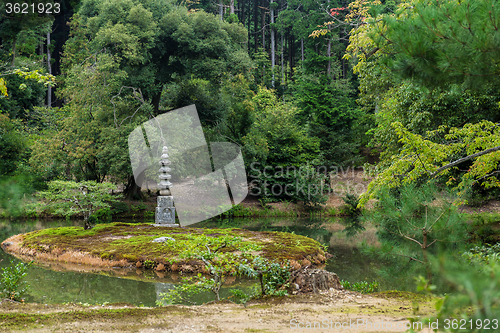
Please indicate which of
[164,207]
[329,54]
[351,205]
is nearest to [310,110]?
[329,54]

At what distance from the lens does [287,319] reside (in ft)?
11.9

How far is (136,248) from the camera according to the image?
8.02 m

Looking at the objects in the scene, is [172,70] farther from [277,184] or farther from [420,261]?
[420,261]

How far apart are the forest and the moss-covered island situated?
85 cm

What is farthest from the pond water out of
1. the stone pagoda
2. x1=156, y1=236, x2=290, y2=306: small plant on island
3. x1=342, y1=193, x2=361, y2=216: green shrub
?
x1=342, y1=193, x2=361, y2=216: green shrub

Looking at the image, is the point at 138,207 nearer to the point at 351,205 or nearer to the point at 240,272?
the point at 351,205

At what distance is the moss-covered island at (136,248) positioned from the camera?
7.31 meters

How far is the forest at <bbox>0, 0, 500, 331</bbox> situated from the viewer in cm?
358

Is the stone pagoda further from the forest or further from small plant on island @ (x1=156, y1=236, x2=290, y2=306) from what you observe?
small plant on island @ (x1=156, y1=236, x2=290, y2=306)

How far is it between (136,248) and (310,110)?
15292mm

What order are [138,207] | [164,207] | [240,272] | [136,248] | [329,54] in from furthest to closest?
1. [329,54]
2. [138,207]
3. [164,207]
4. [136,248]
5. [240,272]

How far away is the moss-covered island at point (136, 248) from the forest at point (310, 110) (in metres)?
0.85

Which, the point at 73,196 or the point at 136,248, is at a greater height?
the point at 73,196

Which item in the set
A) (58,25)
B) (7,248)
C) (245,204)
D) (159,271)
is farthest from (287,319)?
(58,25)
